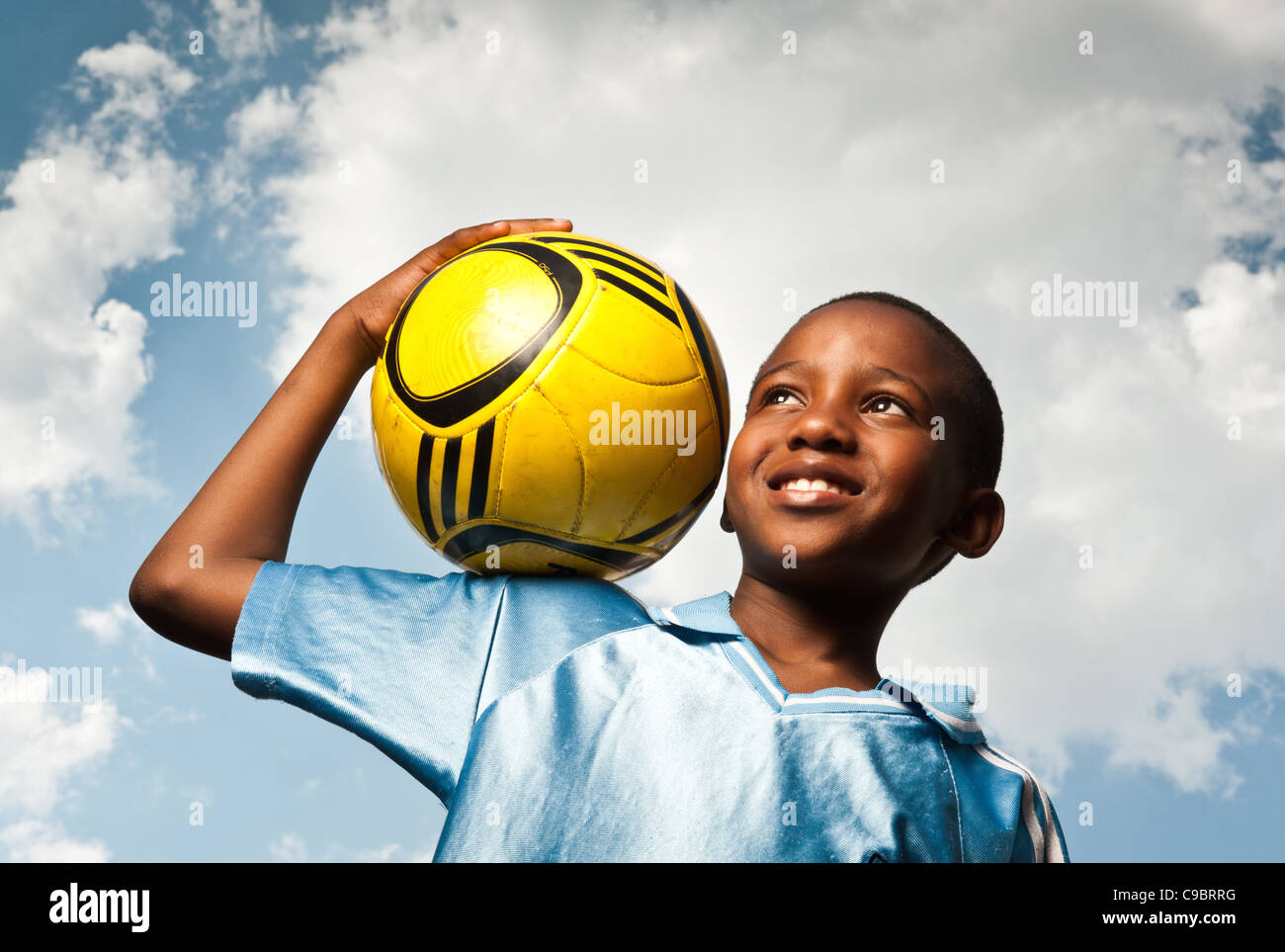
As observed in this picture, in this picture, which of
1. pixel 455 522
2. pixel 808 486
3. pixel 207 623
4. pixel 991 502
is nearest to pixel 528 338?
pixel 455 522

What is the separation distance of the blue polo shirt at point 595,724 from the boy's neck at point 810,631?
150 mm

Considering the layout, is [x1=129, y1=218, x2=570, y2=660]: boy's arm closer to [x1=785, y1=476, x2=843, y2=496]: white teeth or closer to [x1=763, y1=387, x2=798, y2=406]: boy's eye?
[x1=763, y1=387, x2=798, y2=406]: boy's eye

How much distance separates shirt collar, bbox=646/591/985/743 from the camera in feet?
8.47

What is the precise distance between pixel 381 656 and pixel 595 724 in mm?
480

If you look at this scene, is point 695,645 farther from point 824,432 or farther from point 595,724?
point 824,432

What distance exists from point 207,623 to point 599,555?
34.7 inches

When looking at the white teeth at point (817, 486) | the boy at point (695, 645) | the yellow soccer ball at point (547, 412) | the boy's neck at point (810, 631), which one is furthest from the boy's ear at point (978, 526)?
the yellow soccer ball at point (547, 412)

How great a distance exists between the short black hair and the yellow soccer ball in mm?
466

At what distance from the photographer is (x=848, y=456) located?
2.62 meters

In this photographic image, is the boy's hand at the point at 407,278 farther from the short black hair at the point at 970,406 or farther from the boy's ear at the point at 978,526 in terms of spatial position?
the boy's ear at the point at 978,526

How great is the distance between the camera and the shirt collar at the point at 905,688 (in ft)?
8.47

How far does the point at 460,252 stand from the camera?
2.87 meters

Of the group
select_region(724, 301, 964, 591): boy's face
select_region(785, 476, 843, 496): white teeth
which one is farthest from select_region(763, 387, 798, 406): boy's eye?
select_region(785, 476, 843, 496): white teeth
